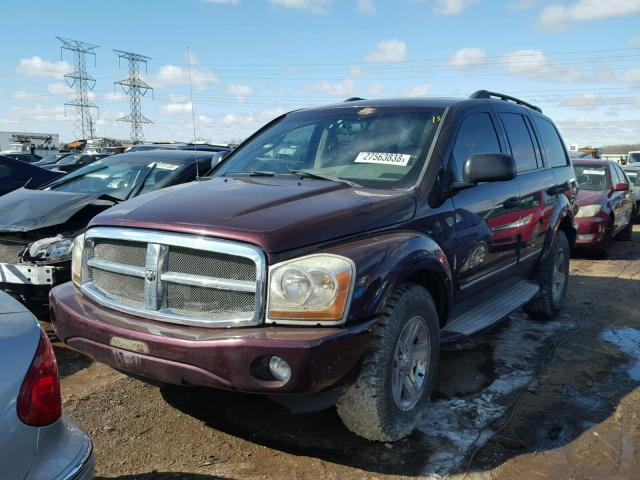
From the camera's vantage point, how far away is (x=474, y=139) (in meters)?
4.27

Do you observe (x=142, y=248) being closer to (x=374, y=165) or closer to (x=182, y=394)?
(x=182, y=394)

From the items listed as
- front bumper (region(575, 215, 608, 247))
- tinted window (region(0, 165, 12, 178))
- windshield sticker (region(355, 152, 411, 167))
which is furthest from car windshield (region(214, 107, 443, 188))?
front bumper (region(575, 215, 608, 247))

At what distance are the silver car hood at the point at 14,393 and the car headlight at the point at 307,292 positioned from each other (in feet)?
3.48

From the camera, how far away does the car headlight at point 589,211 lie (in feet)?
31.6

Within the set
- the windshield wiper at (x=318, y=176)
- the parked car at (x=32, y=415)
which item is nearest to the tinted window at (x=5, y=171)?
the windshield wiper at (x=318, y=176)

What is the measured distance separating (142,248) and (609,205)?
9.27 meters

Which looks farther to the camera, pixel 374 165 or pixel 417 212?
pixel 374 165

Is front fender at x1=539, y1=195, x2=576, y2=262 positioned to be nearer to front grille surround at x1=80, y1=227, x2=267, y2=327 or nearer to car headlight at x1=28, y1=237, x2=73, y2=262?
front grille surround at x1=80, y1=227, x2=267, y2=327

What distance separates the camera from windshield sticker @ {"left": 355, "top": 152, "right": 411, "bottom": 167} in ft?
12.3

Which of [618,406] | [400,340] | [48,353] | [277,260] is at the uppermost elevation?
[277,260]

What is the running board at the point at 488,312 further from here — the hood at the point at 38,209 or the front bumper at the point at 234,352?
the hood at the point at 38,209

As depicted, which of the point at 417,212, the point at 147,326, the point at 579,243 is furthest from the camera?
the point at 579,243

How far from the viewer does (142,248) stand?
303 cm

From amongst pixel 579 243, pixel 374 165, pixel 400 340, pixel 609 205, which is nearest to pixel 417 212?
pixel 374 165
